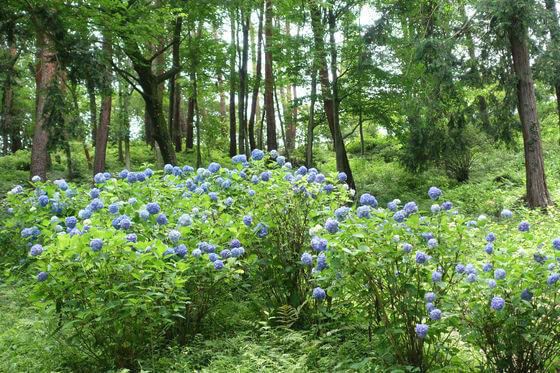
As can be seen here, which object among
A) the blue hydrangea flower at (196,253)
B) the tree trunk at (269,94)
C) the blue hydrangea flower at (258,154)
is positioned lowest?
the blue hydrangea flower at (196,253)

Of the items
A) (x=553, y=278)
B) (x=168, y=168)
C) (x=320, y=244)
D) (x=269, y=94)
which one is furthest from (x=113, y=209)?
(x=269, y=94)

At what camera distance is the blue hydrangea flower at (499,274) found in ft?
8.14

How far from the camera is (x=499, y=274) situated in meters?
2.49

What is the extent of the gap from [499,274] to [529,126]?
9094 mm

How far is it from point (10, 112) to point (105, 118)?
8766mm

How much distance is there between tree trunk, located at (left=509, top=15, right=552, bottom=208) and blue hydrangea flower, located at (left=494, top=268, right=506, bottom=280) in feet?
28.8

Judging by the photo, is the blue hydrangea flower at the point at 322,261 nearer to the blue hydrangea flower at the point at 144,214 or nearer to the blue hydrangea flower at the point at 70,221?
the blue hydrangea flower at the point at 144,214

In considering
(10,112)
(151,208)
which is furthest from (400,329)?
(10,112)

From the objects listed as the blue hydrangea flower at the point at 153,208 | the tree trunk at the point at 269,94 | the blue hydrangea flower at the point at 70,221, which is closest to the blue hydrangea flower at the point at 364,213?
the blue hydrangea flower at the point at 153,208

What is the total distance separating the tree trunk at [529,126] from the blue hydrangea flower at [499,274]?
8.78 meters

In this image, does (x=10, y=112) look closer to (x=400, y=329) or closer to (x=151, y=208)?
(x=151, y=208)

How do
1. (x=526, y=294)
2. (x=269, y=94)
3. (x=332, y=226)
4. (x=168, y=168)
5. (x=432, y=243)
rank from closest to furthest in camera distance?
(x=526, y=294) < (x=432, y=243) < (x=332, y=226) < (x=168, y=168) < (x=269, y=94)

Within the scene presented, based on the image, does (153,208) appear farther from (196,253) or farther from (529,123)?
(529,123)

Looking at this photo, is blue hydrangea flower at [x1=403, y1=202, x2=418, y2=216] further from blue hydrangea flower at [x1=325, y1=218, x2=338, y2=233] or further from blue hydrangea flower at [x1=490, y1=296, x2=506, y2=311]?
blue hydrangea flower at [x1=490, y1=296, x2=506, y2=311]
